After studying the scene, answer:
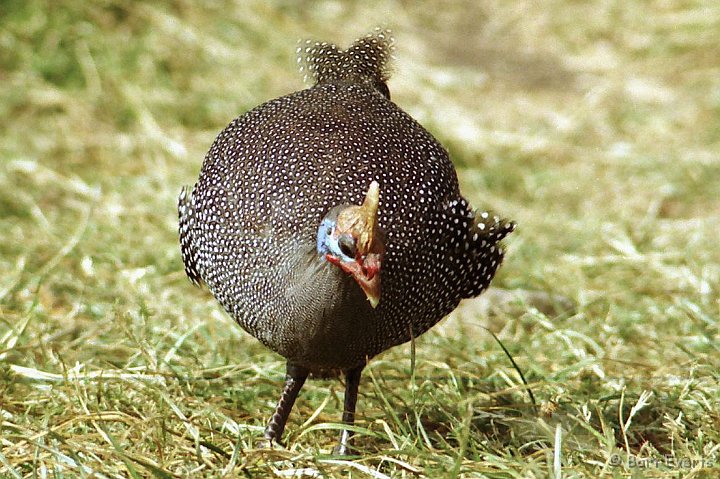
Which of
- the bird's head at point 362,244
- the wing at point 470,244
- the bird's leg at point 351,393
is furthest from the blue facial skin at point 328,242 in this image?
the bird's leg at point 351,393

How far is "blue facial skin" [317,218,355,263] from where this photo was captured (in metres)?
2.90

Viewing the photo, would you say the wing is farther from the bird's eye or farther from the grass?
the bird's eye

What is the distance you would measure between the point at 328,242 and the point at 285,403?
33.5 inches

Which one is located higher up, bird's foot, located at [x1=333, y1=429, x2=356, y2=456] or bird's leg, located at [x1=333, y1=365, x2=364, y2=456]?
bird's leg, located at [x1=333, y1=365, x2=364, y2=456]

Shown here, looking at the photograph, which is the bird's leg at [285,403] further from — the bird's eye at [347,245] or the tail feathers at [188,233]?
the bird's eye at [347,245]

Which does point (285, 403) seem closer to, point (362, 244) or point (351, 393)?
point (351, 393)

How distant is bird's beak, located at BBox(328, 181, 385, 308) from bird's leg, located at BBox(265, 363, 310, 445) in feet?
2.55

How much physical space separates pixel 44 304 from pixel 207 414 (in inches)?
61.1

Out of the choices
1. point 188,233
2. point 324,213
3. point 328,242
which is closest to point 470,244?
point 324,213

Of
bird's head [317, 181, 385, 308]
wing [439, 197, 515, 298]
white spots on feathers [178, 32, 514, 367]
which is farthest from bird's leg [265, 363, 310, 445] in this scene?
bird's head [317, 181, 385, 308]

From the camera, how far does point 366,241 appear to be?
2807mm

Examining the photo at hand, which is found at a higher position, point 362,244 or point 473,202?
point 473,202

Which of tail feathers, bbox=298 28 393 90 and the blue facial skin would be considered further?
tail feathers, bbox=298 28 393 90

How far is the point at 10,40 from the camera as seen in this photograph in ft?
24.1
